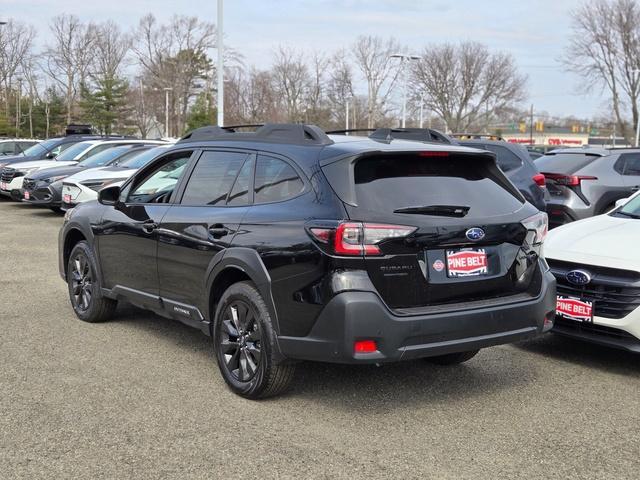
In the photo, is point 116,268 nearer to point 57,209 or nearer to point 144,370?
point 144,370

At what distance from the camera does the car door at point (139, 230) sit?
5617 millimetres

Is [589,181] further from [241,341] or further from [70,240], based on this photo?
[241,341]

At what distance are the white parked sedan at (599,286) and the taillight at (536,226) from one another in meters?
0.78

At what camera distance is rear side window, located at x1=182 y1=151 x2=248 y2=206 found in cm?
505

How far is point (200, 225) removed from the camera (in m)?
5.05

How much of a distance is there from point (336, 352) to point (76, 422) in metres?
1.53

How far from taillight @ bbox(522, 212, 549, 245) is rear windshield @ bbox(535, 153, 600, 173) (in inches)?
267

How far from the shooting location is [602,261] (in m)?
5.39

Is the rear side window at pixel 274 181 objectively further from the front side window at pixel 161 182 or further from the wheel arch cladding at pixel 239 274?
the front side window at pixel 161 182

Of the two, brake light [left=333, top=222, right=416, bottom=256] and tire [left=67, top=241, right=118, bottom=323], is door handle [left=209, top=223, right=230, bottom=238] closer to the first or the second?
brake light [left=333, top=222, right=416, bottom=256]

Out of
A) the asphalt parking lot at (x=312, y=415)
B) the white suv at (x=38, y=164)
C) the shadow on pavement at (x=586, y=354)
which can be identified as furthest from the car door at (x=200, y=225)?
the white suv at (x=38, y=164)

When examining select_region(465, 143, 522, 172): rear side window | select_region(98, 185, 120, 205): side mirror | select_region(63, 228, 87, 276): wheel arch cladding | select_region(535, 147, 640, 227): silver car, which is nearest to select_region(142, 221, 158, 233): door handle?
select_region(98, 185, 120, 205): side mirror

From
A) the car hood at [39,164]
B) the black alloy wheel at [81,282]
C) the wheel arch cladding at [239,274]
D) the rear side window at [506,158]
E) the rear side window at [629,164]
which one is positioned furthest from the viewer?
the car hood at [39,164]

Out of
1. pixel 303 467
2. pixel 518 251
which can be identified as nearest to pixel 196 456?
pixel 303 467
